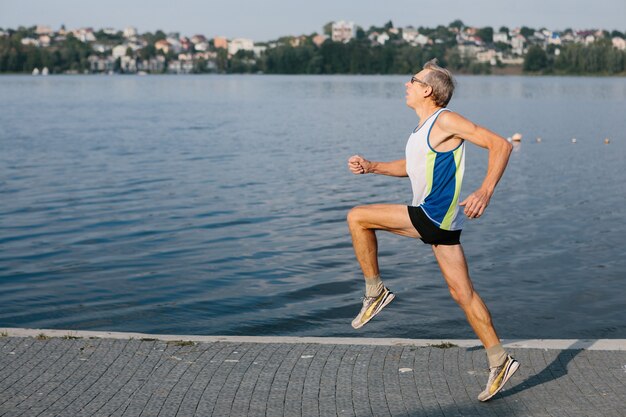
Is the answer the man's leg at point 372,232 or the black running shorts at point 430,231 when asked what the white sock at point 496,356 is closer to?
the black running shorts at point 430,231

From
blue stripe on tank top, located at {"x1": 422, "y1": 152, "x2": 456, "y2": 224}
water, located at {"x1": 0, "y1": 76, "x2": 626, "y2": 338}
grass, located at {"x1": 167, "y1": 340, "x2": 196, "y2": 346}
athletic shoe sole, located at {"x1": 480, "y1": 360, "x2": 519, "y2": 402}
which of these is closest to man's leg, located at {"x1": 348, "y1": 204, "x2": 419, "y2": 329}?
blue stripe on tank top, located at {"x1": 422, "y1": 152, "x2": 456, "y2": 224}

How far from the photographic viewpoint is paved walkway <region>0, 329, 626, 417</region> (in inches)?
221

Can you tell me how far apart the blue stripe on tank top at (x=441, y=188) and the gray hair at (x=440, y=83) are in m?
0.37

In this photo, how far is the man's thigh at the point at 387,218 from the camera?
6.07 metres

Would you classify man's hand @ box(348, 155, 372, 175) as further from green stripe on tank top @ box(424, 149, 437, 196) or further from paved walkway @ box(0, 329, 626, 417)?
paved walkway @ box(0, 329, 626, 417)

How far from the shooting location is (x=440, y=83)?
19.8 feet

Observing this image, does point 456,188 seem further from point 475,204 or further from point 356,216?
point 356,216

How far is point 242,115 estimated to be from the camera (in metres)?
57.4

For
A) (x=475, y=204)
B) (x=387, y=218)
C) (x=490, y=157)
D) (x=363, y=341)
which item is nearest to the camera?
(x=475, y=204)

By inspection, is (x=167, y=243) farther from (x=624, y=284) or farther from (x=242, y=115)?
(x=242, y=115)

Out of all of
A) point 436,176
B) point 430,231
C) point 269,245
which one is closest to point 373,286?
point 430,231

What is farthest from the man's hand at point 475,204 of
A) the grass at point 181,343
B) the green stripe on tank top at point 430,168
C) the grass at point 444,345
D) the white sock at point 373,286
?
the grass at point 181,343

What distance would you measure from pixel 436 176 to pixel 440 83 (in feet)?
1.84

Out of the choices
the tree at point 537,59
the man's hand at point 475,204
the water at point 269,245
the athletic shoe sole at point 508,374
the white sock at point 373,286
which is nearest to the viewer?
the man's hand at point 475,204
